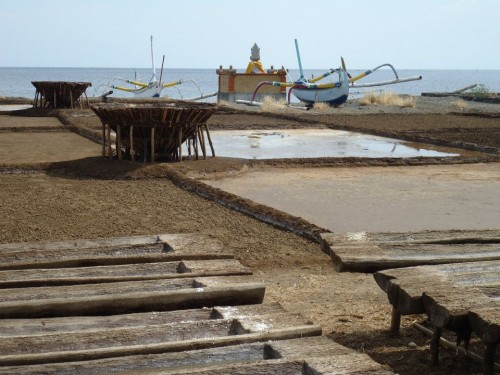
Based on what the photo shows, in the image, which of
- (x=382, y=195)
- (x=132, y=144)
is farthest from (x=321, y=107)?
(x=382, y=195)

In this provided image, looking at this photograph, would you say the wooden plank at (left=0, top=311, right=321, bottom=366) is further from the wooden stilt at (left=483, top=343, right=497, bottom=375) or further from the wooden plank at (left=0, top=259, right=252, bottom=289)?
the wooden plank at (left=0, top=259, right=252, bottom=289)

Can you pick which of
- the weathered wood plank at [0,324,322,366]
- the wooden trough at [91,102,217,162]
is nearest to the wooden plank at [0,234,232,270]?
the weathered wood plank at [0,324,322,366]

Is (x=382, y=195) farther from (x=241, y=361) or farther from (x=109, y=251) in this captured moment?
(x=241, y=361)

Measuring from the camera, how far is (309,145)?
48.8 feet

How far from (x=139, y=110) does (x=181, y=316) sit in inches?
270

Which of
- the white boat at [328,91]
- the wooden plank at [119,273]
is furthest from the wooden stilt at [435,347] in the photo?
the white boat at [328,91]

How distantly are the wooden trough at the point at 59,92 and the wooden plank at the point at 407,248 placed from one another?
18.3 m

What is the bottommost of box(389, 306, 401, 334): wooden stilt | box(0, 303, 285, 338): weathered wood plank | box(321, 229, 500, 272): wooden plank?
box(389, 306, 401, 334): wooden stilt

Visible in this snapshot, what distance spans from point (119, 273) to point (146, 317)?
904mm

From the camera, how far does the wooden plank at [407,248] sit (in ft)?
16.0

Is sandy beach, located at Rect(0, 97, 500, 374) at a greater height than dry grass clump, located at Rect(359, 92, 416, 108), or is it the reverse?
dry grass clump, located at Rect(359, 92, 416, 108)

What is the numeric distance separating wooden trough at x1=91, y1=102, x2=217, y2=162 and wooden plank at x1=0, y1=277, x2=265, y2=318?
6223 mm

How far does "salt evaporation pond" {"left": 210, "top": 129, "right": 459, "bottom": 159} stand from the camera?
13.3 m

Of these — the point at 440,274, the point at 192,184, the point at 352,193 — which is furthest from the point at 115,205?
the point at 440,274
